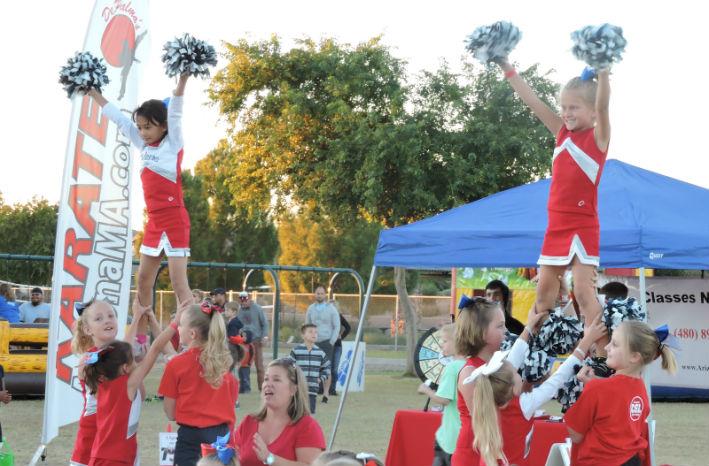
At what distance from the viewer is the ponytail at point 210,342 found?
4.79 m

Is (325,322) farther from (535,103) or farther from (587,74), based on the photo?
(587,74)

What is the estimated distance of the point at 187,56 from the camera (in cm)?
516

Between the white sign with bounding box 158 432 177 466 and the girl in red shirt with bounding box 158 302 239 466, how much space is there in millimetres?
464

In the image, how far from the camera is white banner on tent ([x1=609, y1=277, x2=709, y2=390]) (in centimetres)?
1434

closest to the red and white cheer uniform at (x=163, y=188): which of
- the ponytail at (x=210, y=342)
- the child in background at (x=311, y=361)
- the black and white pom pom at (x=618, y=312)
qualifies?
the ponytail at (x=210, y=342)

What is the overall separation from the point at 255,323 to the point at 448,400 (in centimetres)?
941

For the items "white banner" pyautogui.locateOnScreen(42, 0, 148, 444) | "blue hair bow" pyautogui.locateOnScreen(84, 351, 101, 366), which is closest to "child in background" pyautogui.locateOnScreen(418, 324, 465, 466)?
"blue hair bow" pyautogui.locateOnScreen(84, 351, 101, 366)

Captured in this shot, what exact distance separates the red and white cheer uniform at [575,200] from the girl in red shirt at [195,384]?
1.56 m

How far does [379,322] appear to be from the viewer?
3275 cm

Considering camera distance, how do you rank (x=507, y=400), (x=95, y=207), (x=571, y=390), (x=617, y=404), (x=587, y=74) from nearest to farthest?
(x=507, y=400) → (x=617, y=404) → (x=587, y=74) → (x=571, y=390) → (x=95, y=207)

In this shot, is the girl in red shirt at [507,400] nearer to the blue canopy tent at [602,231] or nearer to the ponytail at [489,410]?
the ponytail at [489,410]

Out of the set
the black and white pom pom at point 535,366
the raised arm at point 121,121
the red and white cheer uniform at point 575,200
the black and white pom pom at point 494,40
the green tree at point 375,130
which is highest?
the green tree at point 375,130

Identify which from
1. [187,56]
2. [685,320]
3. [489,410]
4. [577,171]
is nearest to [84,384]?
[187,56]

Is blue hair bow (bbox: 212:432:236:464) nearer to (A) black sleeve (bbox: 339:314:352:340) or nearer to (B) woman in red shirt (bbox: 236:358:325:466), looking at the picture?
(B) woman in red shirt (bbox: 236:358:325:466)
